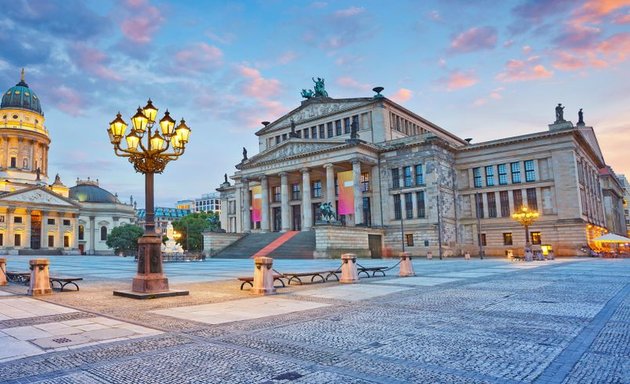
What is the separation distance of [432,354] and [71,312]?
29.8 ft

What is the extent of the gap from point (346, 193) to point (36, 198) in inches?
3084

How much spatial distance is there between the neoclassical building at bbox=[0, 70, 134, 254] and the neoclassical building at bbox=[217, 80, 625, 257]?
60.8 meters

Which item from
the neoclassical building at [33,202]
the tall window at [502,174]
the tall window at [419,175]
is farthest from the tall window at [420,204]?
the neoclassical building at [33,202]

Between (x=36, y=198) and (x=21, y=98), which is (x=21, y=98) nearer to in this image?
(x=21, y=98)

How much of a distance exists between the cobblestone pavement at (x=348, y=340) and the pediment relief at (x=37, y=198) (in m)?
97.0

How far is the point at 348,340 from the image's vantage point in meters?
7.34

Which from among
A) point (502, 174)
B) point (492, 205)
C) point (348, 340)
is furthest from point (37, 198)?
point (348, 340)

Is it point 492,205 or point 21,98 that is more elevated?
point 21,98

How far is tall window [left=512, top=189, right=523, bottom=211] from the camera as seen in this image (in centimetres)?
5272

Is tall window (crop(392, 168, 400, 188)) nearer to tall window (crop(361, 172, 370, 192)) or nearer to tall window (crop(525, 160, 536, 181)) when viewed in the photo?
tall window (crop(361, 172, 370, 192))

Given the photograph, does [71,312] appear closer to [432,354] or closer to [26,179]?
[432,354]

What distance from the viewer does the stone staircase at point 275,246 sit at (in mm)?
47844

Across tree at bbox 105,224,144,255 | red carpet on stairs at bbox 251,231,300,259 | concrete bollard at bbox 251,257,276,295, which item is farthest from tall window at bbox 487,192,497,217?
tree at bbox 105,224,144,255

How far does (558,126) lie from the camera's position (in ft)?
166
